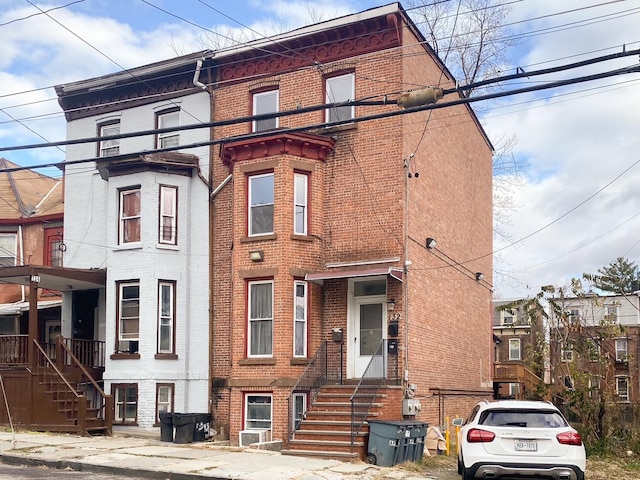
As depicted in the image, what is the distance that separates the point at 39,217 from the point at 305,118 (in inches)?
429

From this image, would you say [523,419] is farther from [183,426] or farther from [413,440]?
[183,426]

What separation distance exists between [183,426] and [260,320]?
10.7ft

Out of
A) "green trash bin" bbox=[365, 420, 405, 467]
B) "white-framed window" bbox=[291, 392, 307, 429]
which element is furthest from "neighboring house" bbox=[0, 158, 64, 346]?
"green trash bin" bbox=[365, 420, 405, 467]

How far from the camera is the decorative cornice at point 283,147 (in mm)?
20375

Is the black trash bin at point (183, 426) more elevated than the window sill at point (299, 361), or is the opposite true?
the window sill at point (299, 361)

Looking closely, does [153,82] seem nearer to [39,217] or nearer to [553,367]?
[39,217]

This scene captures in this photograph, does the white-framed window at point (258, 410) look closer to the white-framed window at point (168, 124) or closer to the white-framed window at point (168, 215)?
the white-framed window at point (168, 215)

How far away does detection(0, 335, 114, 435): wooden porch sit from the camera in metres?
20.5

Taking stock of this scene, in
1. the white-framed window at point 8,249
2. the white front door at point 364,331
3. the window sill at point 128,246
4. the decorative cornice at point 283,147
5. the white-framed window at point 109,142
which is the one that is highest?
the white-framed window at point 109,142

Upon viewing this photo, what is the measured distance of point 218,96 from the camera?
2312 centimetres

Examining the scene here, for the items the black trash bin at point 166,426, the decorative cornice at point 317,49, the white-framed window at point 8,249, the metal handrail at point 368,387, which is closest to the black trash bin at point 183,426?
the black trash bin at point 166,426

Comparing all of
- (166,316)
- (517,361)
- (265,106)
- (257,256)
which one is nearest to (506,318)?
(517,361)

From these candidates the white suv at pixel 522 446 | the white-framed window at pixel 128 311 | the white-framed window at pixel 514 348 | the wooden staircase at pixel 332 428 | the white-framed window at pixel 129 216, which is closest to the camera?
the white suv at pixel 522 446

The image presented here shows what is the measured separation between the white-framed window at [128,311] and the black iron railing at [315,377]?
17.5 ft
